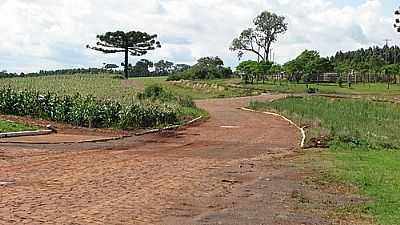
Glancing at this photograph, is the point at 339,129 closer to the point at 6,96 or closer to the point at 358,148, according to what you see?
the point at 358,148

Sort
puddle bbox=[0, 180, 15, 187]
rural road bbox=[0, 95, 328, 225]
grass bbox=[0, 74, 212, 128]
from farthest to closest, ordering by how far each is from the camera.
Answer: grass bbox=[0, 74, 212, 128] < puddle bbox=[0, 180, 15, 187] < rural road bbox=[0, 95, 328, 225]

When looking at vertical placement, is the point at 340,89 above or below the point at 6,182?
below

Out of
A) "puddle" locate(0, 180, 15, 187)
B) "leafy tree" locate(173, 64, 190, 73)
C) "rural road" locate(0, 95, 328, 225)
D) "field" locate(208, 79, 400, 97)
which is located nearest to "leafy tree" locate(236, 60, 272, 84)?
"field" locate(208, 79, 400, 97)

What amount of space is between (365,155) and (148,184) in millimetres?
10466

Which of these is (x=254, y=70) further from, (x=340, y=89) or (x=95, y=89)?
(x=95, y=89)

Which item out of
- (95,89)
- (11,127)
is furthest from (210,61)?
(11,127)

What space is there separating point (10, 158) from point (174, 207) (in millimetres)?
7945

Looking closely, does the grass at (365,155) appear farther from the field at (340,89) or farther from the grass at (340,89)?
the grass at (340,89)

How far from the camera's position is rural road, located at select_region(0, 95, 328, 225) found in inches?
419

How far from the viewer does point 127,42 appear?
9294cm

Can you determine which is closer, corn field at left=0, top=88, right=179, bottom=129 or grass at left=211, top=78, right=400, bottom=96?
corn field at left=0, top=88, right=179, bottom=129

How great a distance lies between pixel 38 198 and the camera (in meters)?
11.8

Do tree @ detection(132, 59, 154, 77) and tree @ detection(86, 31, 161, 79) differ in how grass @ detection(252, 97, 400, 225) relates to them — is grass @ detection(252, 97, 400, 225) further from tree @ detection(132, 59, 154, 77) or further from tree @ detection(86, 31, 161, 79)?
tree @ detection(132, 59, 154, 77)

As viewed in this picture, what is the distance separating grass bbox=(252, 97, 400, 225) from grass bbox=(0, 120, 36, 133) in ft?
38.5
